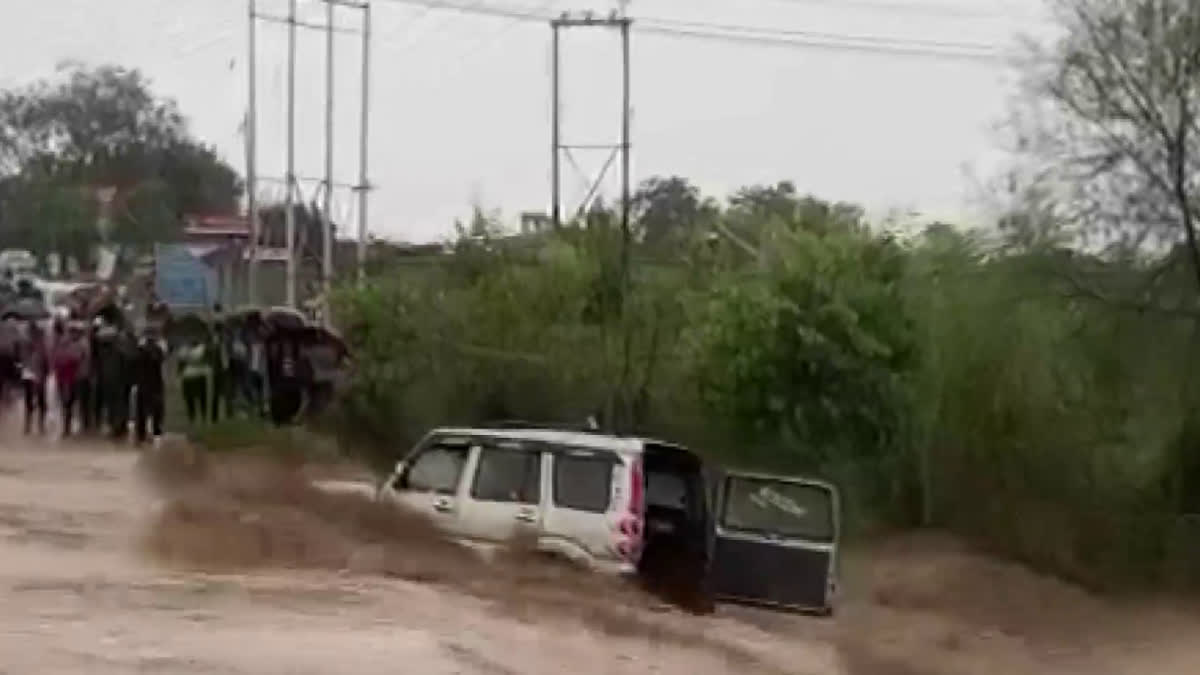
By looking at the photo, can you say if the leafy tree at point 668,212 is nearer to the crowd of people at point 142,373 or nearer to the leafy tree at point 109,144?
the crowd of people at point 142,373

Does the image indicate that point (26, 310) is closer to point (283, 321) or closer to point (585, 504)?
point (283, 321)

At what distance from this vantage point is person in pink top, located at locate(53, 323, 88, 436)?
30.7 meters

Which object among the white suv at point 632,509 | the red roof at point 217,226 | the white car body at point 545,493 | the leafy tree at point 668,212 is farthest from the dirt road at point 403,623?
the red roof at point 217,226

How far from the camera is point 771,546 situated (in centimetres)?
2108

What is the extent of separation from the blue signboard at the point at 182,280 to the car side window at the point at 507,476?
106ft

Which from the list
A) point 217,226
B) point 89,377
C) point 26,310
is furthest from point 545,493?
point 217,226

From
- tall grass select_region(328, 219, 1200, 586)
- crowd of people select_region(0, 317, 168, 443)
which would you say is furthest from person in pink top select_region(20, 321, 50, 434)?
tall grass select_region(328, 219, 1200, 586)

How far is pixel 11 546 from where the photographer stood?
70.9 ft

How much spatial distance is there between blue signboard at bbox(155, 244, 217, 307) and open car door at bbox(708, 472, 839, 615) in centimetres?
3208

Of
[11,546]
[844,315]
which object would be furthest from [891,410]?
[11,546]

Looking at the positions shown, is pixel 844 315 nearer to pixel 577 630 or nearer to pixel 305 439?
pixel 305 439

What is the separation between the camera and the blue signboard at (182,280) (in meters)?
52.9

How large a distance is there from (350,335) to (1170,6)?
44.0 feet

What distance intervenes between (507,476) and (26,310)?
2035cm
